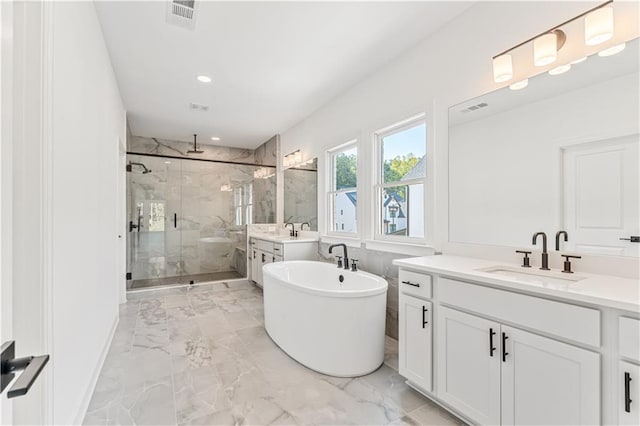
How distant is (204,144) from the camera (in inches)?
240

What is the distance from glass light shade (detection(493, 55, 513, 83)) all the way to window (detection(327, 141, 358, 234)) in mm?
1699

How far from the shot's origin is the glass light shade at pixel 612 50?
148 centimetres

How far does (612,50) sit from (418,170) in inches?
54.2

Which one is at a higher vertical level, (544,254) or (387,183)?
(387,183)

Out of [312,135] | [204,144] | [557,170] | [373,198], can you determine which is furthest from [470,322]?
[204,144]

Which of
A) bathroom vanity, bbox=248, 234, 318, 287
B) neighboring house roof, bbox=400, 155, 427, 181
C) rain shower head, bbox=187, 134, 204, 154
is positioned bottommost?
bathroom vanity, bbox=248, 234, 318, 287

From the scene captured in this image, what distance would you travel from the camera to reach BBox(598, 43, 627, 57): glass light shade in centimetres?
148

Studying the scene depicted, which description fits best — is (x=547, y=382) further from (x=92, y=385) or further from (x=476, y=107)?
(x=92, y=385)

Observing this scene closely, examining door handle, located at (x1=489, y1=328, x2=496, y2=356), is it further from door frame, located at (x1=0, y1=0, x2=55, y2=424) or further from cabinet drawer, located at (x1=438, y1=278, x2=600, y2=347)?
door frame, located at (x1=0, y1=0, x2=55, y2=424)

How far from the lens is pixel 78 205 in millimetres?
1677

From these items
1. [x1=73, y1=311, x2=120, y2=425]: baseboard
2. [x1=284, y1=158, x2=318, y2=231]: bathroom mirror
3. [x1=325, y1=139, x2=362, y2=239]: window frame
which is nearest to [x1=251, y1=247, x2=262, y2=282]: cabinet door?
[x1=284, y1=158, x2=318, y2=231]: bathroom mirror

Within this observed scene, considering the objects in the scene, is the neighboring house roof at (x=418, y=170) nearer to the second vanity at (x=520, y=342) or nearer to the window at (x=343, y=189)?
the window at (x=343, y=189)

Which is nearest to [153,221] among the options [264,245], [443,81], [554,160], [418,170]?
[264,245]

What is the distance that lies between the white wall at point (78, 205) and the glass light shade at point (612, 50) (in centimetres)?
261
